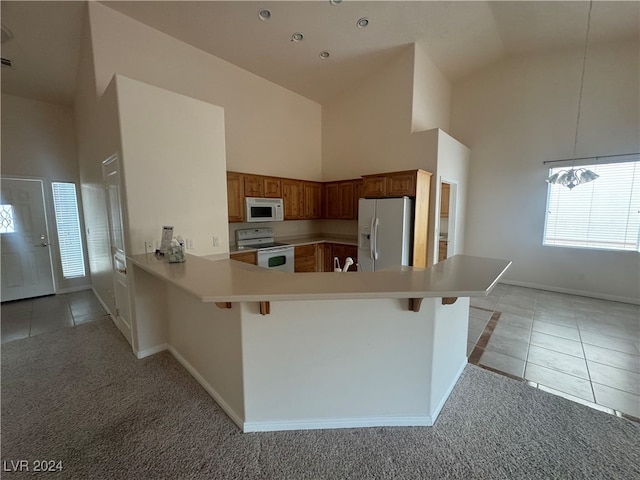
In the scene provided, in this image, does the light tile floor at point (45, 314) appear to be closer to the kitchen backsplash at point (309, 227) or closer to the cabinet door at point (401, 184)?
the kitchen backsplash at point (309, 227)

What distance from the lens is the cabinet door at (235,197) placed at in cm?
425

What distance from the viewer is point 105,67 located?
2.99m

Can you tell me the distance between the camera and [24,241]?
438 cm

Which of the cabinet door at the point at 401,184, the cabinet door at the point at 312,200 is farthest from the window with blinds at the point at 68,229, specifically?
the cabinet door at the point at 401,184

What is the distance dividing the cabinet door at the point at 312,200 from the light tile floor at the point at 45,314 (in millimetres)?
3840

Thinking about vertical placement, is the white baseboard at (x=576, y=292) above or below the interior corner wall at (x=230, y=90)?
below

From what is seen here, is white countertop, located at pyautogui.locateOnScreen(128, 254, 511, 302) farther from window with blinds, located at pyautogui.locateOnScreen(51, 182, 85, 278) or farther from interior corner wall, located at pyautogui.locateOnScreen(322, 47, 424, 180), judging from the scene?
window with blinds, located at pyautogui.locateOnScreen(51, 182, 85, 278)

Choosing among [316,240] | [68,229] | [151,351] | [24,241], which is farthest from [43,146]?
[316,240]

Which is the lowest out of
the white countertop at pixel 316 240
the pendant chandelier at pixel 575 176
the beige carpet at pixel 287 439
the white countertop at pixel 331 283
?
the beige carpet at pixel 287 439

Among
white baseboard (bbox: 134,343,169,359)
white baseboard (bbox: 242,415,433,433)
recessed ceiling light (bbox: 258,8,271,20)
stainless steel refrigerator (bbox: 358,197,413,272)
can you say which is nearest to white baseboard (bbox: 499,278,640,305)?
stainless steel refrigerator (bbox: 358,197,413,272)

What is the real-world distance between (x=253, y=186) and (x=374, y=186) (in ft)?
6.97

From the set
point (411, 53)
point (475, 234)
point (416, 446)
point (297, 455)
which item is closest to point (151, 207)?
point (297, 455)

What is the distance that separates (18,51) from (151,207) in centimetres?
299

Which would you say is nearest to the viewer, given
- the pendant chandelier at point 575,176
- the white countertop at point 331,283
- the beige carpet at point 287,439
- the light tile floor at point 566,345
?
the white countertop at point 331,283
